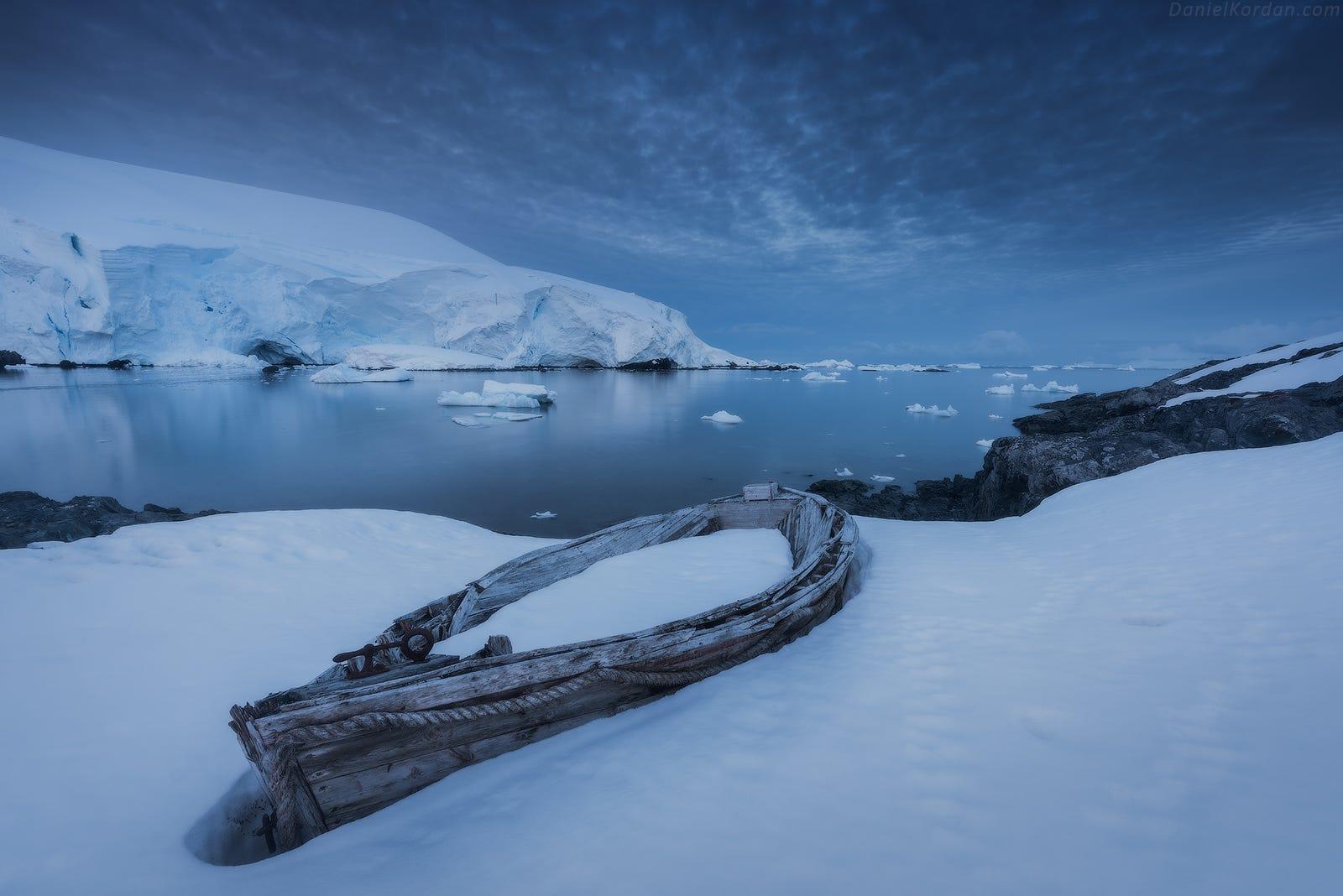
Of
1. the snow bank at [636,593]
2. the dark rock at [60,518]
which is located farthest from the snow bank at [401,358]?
the snow bank at [636,593]

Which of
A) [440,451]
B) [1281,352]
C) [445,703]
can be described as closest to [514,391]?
[440,451]

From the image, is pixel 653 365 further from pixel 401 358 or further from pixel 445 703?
pixel 445 703

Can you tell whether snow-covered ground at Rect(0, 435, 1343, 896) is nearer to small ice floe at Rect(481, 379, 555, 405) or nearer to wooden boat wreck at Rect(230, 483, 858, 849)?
wooden boat wreck at Rect(230, 483, 858, 849)

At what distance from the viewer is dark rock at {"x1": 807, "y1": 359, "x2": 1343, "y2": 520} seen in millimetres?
6836

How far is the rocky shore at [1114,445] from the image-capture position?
6871 millimetres

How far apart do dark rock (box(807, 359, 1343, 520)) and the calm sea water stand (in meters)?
3.68

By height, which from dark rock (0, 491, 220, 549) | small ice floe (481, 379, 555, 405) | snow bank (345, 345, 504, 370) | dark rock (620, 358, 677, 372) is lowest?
dark rock (0, 491, 220, 549)

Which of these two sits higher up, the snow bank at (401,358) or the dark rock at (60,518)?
the snow bank at (401,358)

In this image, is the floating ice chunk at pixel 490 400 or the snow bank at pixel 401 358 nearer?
the floating ice chunk at pixel 490 400

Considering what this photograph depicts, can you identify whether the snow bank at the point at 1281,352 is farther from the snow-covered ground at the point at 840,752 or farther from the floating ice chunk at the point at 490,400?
the floating ice chunk at the point at 490,400

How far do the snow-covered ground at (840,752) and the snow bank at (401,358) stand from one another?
47.9m

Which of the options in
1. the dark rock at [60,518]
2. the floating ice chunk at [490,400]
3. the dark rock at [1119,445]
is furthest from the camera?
the floating ice chunk at [490,400]

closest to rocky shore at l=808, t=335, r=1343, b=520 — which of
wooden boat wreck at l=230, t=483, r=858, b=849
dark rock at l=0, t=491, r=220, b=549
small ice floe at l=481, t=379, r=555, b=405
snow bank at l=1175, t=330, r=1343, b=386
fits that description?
snow bank at l=1175, t=330, r=1343, b=386

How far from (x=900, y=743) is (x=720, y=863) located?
3.23 ft
